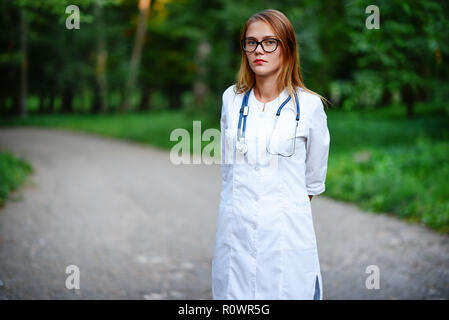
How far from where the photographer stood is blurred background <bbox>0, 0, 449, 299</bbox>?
586 cm

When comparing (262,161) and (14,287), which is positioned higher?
(262,161)

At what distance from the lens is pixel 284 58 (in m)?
2.00

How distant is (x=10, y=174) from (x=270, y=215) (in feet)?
21.6

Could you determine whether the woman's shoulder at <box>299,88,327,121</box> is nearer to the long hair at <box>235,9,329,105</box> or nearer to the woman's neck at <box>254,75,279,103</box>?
the long hair at <box>235,9,329,105</box>

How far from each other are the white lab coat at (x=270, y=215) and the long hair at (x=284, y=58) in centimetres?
7

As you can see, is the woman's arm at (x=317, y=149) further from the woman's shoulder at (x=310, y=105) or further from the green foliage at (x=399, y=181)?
the green foliage at (x=399, y=181)

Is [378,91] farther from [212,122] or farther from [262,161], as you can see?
[212,122]

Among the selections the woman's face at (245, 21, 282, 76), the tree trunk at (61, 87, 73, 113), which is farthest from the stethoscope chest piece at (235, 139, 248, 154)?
the tree trunk at (61, 87, 73, 113)

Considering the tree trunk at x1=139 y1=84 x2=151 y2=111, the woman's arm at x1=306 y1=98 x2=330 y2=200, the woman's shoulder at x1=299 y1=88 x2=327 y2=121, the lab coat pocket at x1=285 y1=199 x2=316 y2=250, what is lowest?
the lab coat pocket at x1=285 y1=199 x2=316 y2=250

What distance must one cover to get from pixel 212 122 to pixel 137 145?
3.10 m

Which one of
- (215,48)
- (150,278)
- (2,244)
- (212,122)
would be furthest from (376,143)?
(2,244)

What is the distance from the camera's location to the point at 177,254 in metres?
4.76

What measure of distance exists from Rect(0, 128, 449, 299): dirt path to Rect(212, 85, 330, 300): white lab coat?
194 centimetres

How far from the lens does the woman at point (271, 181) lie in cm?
191
